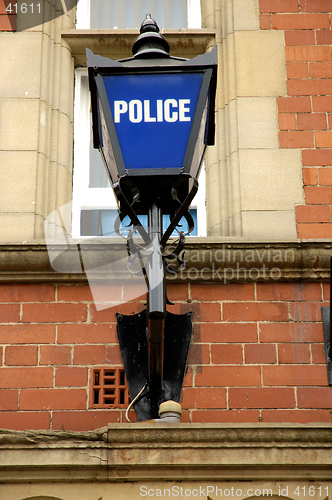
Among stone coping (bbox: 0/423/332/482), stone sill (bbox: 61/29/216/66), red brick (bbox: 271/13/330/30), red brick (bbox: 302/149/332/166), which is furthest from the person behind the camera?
stone sill (bbox: 61/29/216/66)

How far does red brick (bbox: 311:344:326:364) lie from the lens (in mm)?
4238

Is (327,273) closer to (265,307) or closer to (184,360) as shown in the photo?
(265,307)

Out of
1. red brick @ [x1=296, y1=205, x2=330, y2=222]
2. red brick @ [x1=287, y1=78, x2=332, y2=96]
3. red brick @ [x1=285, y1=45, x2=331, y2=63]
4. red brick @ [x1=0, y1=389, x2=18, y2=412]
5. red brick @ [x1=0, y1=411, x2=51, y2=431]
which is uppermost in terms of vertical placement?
red brick @ [x1=285, y1=45, x2=331, y2=63]

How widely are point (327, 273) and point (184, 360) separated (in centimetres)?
105

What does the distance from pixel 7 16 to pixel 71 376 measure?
2.77m

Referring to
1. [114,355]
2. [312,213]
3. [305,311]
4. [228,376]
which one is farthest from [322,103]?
[114,355]

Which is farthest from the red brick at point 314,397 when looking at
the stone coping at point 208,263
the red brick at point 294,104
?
the red brick at point 294,104

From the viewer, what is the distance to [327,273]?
445 cm

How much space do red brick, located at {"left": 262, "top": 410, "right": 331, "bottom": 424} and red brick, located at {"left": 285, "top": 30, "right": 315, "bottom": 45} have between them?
2.67m

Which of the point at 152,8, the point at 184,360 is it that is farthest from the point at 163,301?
the point at 152,8

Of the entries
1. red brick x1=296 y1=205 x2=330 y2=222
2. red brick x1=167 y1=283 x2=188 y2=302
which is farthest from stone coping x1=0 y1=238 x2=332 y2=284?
red brick x1=296 y1=205 x2=330 y2=222

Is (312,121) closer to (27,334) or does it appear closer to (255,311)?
(255,311)

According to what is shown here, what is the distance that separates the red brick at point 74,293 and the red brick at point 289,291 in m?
1.06

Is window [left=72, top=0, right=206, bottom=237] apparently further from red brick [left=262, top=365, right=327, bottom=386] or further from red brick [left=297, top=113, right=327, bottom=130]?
red brick [left=262, top=365, right=327, bottom=386]
